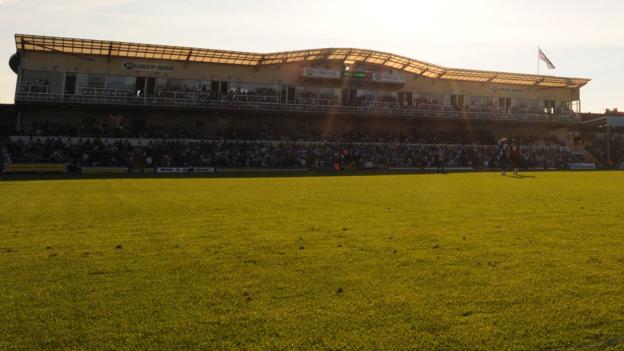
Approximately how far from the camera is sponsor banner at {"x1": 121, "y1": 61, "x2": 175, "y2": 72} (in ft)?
166

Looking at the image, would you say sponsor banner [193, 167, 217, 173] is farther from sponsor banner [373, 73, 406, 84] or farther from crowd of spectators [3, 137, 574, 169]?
sponsor banner [373, 73, 406, 84]

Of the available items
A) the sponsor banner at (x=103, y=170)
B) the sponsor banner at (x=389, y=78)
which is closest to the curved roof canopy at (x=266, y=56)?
the sponsor banner at (x=389, y=78)

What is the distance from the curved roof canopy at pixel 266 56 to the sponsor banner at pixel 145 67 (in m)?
0.84

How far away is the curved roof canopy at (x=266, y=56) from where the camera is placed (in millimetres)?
46656

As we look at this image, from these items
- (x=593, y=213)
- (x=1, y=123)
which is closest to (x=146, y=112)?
(x=1, y=123)

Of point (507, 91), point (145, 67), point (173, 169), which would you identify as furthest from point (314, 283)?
point (507, 91)

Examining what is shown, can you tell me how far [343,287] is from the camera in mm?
5285

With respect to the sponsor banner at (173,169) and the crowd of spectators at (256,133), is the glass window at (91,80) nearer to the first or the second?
the crowd of spectators at (256,133)

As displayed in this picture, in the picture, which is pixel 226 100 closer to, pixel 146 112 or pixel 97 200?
pixel 146 112

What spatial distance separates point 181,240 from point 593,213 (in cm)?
952

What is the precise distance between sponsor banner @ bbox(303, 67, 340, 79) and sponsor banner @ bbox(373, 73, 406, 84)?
5017 mm

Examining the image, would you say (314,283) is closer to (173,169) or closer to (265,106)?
(173,169)

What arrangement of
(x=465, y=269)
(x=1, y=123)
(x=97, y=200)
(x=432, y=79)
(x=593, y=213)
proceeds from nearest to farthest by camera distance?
(x=465, y=269)
(x=593, y=213)
(x=97, y=200)
(x=1, y=123)
(x=432, y=79)

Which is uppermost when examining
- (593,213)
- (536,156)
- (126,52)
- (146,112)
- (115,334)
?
(126,52)
